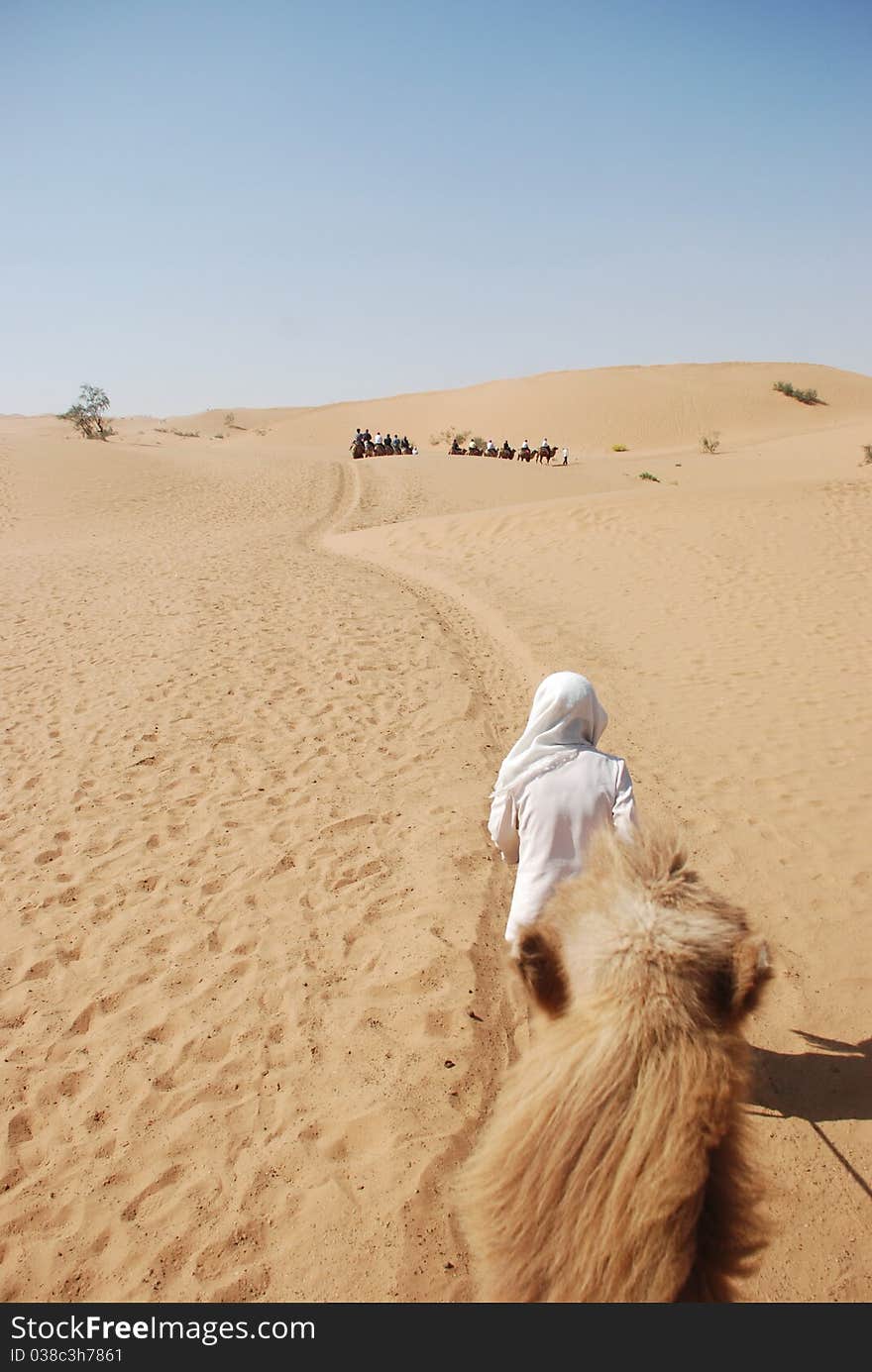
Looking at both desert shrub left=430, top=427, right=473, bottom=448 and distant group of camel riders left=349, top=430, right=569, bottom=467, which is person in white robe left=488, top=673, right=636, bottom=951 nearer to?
distant group of camel riders left=349, top=430, right=569, bottom=467

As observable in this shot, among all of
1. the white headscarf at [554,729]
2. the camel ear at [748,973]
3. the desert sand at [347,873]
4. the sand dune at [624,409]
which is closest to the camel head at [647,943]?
the camel ear at [748,973]

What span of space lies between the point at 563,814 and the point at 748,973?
1299mm

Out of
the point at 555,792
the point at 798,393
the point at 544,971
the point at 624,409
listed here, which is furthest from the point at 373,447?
the point at 544,971

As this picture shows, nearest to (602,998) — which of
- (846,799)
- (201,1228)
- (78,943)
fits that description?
(201,1228)

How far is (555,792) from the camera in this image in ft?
8.85

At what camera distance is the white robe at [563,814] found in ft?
8.72

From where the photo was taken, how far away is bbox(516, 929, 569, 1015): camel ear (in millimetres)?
1449

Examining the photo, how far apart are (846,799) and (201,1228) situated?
5.34m

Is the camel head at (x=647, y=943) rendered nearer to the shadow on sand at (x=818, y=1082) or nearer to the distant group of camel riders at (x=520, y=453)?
the shadow on sand at (x=818, y=1082)

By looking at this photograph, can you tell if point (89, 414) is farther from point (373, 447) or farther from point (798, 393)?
point (798, 393)

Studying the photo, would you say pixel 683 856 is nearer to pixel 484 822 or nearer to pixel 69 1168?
pixel 69 1168

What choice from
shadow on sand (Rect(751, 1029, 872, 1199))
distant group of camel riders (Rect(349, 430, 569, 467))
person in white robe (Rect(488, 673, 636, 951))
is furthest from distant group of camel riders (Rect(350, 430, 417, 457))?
person in white robe (Rect(488, 673, 636, 951))

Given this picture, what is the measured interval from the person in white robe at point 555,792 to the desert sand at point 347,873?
14.1 inches

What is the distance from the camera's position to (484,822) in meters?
5.66
